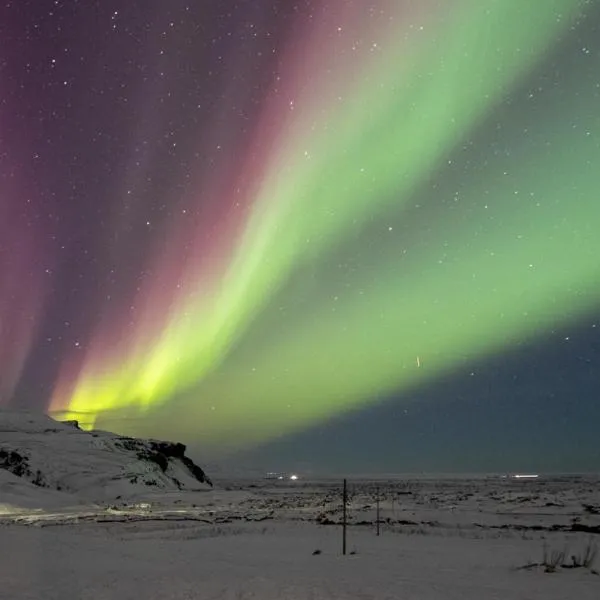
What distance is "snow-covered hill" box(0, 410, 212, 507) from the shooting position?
231ft

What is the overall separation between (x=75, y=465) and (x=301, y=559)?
72166mm

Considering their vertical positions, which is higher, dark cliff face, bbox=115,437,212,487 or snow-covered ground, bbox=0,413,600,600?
dark cliff face, bbox=115,437,212,487

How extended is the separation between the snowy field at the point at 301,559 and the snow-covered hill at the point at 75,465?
118 ft

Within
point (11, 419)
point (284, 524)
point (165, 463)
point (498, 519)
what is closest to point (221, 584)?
point (284, 524)

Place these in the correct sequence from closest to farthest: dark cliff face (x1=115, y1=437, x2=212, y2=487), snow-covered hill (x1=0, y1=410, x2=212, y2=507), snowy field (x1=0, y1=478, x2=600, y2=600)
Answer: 1. snowy field (x1=0, y1=478, x2=600, y2=600)
2. snow-covered hill (x1=0, y1=410, x2=212, y2=507)
3. dark cliff face (x1=115, y1=437, x2=212, y2=487)

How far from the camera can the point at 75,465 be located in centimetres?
8575

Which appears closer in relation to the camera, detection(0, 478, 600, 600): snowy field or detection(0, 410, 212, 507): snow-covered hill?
Result: detection(0, 478, 600, 600): snowy field

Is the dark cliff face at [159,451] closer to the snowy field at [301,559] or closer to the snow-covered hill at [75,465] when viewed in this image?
the snow-covered hill at [75,465]

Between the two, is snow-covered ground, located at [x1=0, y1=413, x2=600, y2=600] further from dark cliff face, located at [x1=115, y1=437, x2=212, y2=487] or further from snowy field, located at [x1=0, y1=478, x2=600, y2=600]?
dark cliff face, located at [x1=115, y1=437, x2=212, y2=487]

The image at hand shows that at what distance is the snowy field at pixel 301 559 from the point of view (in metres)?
15.6

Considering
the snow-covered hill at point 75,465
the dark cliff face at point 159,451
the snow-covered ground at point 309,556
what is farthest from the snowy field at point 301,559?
the dark cliff face at point 159,451

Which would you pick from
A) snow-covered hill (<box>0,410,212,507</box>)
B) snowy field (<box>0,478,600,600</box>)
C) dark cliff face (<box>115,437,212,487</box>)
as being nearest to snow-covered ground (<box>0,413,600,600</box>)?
snowy field (<box>0,478,600,600</box>)

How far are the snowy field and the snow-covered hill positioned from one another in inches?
1420

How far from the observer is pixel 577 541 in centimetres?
2623
